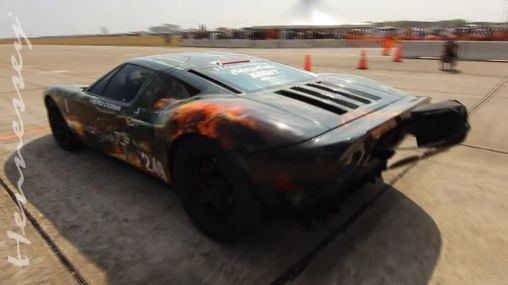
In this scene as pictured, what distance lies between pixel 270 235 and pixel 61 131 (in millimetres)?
3205

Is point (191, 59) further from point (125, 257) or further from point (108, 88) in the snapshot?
point (125, 257)

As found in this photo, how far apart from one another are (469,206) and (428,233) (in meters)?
0.64

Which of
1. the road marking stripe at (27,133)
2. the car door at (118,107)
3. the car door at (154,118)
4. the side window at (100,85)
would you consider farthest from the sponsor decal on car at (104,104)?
the road marking stripe at (27,133)

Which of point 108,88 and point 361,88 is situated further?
point 108,88

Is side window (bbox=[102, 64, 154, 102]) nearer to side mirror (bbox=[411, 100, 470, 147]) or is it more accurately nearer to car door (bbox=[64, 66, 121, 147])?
car door (bbox=[64, 66, 121, 147])

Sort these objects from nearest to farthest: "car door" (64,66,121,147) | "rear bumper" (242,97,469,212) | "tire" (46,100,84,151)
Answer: "rear bumper" (242,97,469,212) < "car door" (64,66,121,147) < "tire" (46,100,84,151)

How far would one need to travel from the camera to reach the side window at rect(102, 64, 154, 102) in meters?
3.33

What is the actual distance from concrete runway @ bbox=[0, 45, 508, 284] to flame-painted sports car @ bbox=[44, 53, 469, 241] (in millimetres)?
290

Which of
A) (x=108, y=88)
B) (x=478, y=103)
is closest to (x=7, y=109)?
(x=108, y=88)

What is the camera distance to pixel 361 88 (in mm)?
3178

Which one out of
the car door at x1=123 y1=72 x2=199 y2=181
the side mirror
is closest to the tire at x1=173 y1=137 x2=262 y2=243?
the car door at x1=123 y1=72 x2=199 y2=181

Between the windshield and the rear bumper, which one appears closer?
the rear bumper

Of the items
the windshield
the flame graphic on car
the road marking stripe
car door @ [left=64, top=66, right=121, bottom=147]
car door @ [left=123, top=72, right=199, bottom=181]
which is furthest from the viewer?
the road marking stripe

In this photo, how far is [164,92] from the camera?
3021mm
